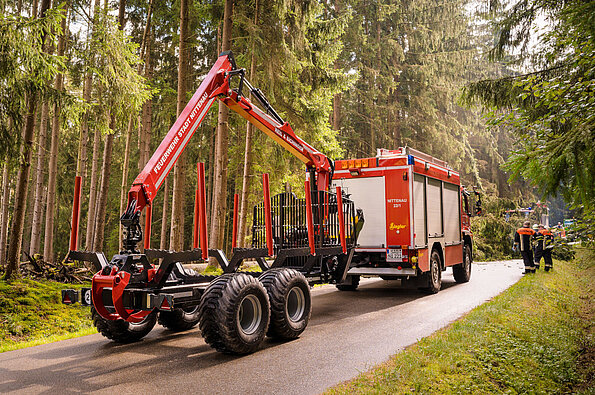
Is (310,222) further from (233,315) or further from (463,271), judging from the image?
(463,271)

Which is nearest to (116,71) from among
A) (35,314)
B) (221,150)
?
(221,150)

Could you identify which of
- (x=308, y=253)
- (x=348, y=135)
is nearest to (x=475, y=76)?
(x=348, y=135)

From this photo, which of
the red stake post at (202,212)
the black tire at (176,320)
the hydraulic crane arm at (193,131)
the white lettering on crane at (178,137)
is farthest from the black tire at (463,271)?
the white lettering on crane at (178,137)

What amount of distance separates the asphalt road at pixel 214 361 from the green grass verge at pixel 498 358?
0.50m

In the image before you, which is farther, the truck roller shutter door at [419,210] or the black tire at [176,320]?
the truck roller shutter door at [419,210]

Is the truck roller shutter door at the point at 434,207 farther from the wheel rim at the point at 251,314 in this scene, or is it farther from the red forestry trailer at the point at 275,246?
the wheel rim at the point at 251,314

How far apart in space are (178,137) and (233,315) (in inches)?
108

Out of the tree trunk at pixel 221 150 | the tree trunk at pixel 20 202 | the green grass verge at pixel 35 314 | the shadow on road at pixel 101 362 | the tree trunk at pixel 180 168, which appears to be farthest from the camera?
the tree trunk at pixel 221 150

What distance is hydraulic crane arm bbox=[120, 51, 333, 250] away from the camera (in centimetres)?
611

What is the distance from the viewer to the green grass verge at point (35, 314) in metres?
8.35

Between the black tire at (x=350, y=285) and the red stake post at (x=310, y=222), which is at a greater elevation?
the red stake post at (x=310, y=222)

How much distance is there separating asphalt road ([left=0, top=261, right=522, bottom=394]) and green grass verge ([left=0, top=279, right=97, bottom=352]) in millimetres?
1661

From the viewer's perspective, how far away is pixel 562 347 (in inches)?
267

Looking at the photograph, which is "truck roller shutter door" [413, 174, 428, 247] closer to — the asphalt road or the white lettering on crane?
the asphalt road
